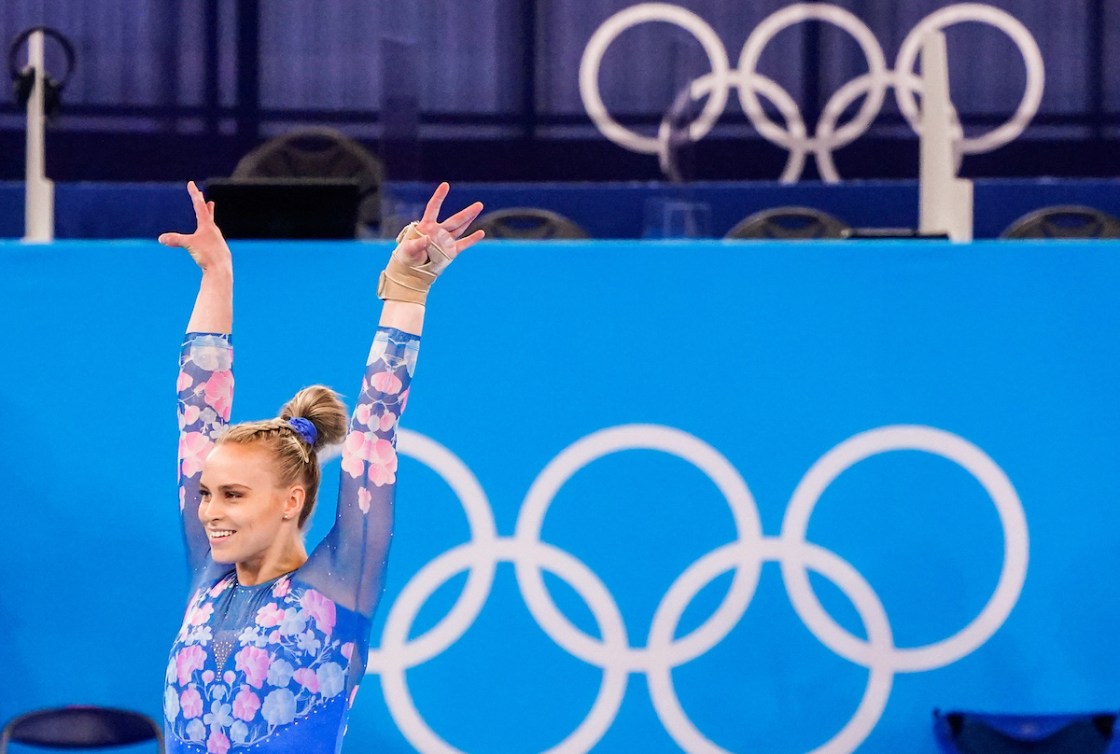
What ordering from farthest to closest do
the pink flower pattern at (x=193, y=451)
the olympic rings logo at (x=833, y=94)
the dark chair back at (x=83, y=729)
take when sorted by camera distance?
the olympic rings logo at (x=833, y=94) → the dark chair back at (x=83, y=729) → the pink flower pattern at (x=193, y=451)

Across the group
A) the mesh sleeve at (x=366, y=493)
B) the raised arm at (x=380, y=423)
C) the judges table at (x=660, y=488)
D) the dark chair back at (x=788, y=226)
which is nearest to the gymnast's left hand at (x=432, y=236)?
the raised arm at (x=380, y=423)

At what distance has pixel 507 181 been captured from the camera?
8.78m

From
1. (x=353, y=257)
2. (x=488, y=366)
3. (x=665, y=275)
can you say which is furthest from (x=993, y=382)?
(x=353, y=257)

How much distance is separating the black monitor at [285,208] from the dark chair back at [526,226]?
5.83 feet

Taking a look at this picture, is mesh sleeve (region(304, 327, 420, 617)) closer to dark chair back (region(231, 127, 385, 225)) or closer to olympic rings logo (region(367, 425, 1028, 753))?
olympic rings logo (region(367, 425, 1028, 753))

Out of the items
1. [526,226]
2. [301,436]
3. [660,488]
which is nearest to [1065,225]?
[526,226]

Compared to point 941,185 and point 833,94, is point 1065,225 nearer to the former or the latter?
point 941,185

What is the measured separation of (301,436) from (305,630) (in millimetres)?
349

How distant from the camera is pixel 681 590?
3.84m

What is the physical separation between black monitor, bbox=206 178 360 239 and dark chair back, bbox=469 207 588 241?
1.78m

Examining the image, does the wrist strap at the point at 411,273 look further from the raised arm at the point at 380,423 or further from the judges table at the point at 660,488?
the judges table at the point at 660,488

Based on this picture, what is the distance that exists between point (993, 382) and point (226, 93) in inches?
226

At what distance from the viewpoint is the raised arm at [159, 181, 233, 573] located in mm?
2611

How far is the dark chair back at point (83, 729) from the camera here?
3.59m
